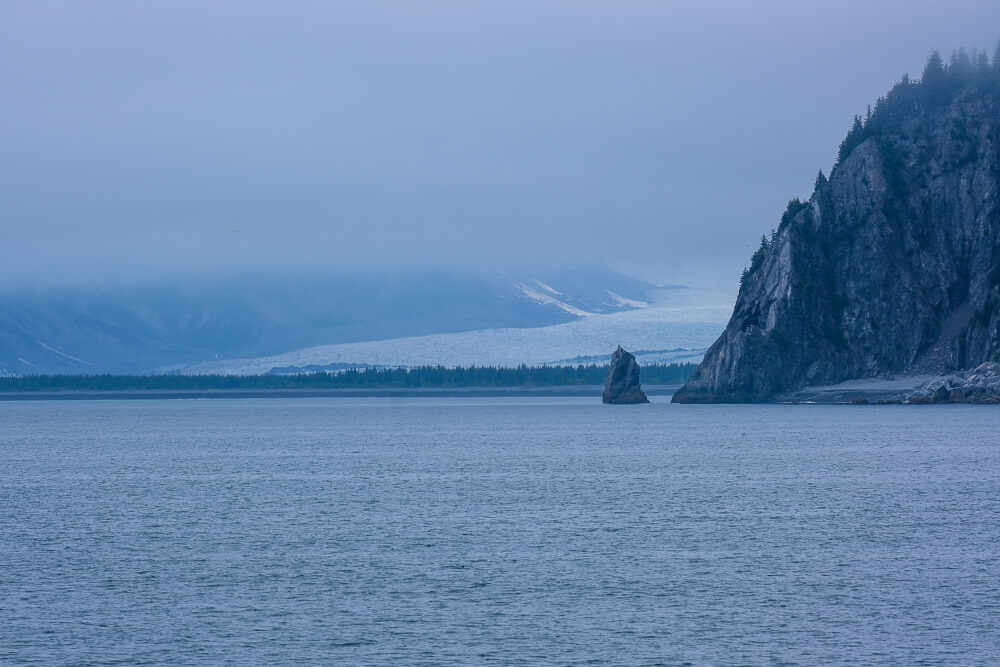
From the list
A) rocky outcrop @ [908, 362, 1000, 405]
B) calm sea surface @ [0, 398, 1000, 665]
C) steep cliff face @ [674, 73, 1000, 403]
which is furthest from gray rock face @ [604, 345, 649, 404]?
calm sea surface @ [0, 398, 1000, 665]

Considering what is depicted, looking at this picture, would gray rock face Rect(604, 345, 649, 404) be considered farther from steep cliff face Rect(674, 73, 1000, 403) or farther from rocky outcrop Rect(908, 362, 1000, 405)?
rocky outcrop Rect(908, 362, 1000, 405)

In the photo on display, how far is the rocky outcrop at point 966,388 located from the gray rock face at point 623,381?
35.4m

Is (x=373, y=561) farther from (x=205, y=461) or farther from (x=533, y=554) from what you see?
(x=205, y=461)

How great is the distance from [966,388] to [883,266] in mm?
17856

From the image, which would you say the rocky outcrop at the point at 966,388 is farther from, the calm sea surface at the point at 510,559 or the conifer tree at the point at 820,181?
the calm sea surface at the point at 510,559

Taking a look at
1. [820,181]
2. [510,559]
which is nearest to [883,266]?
[820,181]

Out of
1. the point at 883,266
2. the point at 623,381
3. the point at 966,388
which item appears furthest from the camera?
the point at 623,381

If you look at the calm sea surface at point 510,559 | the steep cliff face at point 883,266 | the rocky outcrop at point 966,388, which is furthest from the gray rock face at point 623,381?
the calm sea surface at point 510,559

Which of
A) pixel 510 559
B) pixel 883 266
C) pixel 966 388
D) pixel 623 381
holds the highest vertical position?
pixel 883 266

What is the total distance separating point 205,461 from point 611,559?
5179cm

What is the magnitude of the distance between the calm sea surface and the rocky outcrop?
6322 centimetres

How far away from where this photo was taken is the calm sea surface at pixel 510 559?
99.3 feet

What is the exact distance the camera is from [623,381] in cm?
18138

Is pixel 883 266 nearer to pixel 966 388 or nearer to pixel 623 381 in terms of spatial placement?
pixel 966 388
